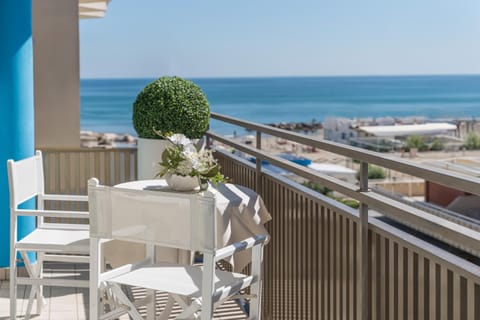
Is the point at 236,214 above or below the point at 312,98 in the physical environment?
below

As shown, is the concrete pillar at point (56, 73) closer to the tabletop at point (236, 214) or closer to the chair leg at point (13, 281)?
the chair leg at point (13, 281)

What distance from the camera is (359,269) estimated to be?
263 cm

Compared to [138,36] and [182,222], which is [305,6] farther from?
[182,222]

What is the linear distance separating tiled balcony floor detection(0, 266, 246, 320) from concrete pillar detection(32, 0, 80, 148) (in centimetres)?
288

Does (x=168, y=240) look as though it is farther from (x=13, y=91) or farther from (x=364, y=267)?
(x=13, y=91)

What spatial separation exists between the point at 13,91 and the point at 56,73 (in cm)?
284

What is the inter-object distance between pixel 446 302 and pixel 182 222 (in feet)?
3.33

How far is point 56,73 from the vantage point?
7551 mm

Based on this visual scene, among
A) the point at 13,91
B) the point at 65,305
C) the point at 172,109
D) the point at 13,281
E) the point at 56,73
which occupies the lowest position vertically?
the point at 65,305

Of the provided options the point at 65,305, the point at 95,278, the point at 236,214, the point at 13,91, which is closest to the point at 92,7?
the point at 13,91

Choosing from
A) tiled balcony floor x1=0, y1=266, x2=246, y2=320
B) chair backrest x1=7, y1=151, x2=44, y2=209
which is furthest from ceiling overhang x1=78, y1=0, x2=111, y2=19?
chair backrest x1=7, y1=151, x2=44, y2=209

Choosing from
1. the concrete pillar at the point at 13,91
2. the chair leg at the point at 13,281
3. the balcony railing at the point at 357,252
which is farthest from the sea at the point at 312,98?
the balcony railing at the point at 357,252

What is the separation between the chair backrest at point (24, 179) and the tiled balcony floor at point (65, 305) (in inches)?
28.0

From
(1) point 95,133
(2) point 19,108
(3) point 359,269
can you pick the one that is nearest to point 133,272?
(3) point 359,269
